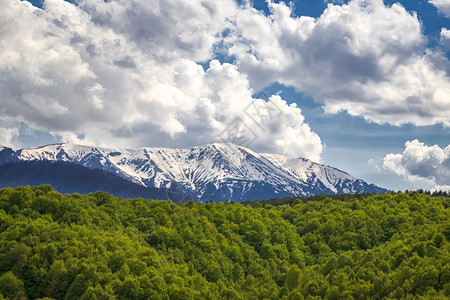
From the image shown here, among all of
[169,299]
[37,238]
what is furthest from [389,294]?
[37,238]

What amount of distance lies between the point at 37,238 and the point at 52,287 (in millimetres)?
22205

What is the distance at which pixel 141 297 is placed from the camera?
489 feet

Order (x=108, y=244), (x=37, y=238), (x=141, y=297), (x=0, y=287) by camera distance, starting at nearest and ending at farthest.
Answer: (x=0, y=287), (x=141, y=297), (x=37, y=238), (x=108, y=244)

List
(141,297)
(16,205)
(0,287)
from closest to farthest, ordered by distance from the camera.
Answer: (0,287) < (141,297) < (16,205)

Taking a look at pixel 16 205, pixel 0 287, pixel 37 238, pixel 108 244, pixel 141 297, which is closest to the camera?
pixel 0 287

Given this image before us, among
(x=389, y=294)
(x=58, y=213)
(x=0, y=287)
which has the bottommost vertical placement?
(x=0, y=287)

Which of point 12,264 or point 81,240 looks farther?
point 81,240

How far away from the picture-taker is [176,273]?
17375 centimetres

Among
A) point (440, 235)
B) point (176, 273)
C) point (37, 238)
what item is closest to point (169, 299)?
point (176, 273)

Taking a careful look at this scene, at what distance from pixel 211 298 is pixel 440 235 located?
95635mm

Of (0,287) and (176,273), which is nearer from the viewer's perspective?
(0,287)

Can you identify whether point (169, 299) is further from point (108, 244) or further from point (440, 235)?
point (440, 235)

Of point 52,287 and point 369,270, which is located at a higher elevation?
point 369,270

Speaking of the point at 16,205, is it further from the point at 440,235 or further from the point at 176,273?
the point at 440,235
